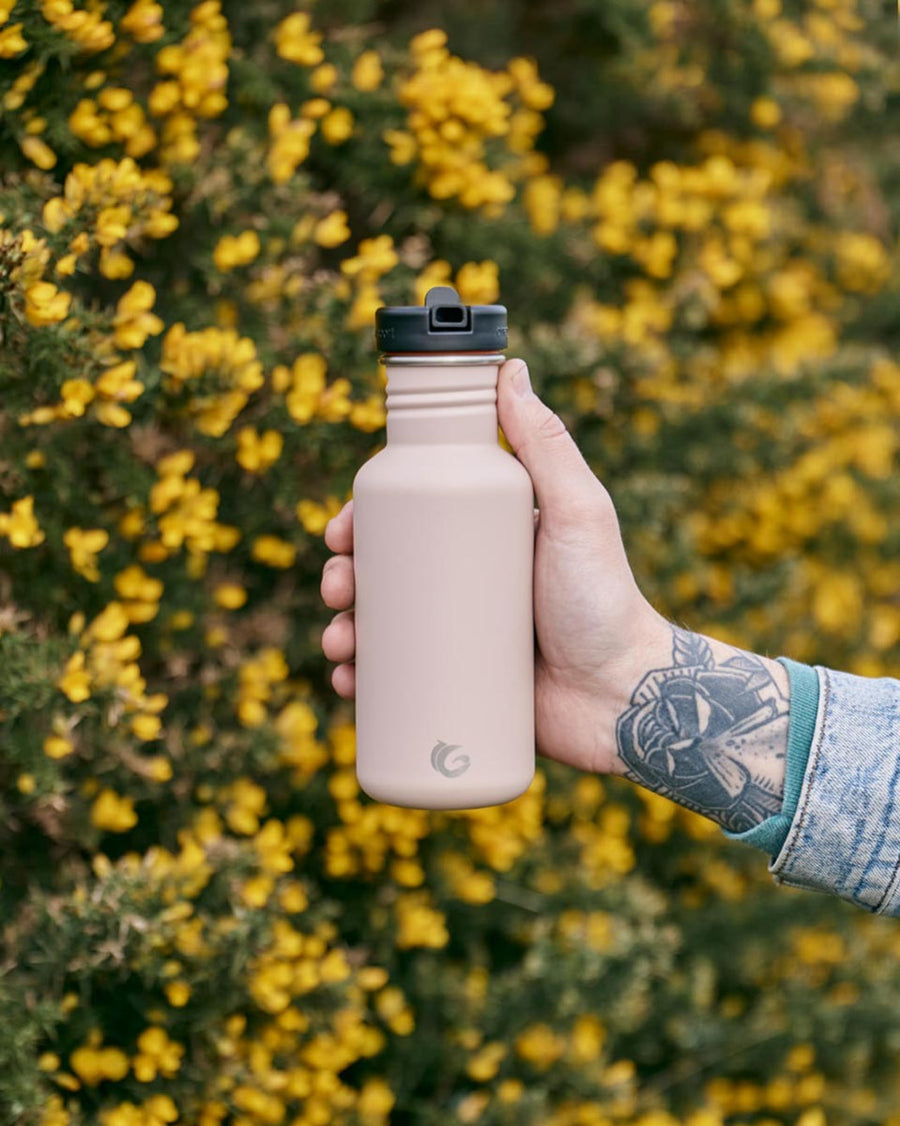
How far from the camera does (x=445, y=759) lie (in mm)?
1958

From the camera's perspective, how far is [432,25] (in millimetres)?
3467

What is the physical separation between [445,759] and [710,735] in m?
0.53

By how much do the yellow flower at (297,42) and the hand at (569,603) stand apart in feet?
2.94

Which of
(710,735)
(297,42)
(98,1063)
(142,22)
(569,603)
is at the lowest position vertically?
(98,1063)

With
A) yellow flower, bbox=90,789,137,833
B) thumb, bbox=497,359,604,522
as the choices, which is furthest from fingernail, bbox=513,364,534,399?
yellow flower, bbox=90,789,137,833

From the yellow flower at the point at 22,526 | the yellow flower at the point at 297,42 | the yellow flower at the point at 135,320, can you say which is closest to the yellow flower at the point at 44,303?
the yellow flower at the point at 135,320

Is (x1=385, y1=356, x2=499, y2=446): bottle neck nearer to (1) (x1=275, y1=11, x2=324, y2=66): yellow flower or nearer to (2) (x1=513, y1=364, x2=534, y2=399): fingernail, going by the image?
(2) (x1=513, y1=364, x2=534, y2=399): fingernail

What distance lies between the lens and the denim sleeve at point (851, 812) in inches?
84.8

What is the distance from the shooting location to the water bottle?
1.94 m

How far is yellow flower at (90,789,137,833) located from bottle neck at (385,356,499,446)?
2.88 ft

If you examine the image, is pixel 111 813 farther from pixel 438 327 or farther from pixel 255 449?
pixel 438 327

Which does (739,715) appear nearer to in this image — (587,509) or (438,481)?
(587,509)

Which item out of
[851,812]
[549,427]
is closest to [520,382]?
[549,427]

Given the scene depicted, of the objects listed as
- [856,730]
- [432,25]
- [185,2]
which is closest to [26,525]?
[185,2]
